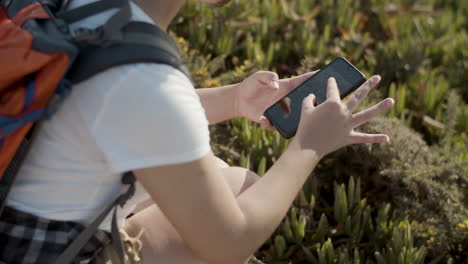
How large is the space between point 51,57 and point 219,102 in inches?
29.0

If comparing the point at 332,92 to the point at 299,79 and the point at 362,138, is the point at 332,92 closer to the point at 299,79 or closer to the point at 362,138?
the point at 362,138

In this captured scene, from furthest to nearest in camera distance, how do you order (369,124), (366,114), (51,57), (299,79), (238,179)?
(369,124) → (299,79) → (238,179) → (366,114) → (51,57)

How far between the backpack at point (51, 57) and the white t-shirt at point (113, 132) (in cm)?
2

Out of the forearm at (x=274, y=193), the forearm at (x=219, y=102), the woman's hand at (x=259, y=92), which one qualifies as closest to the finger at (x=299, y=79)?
the woman's hand at (x=259, y=92)

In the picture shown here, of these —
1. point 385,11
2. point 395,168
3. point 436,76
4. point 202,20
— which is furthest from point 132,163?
point 385,11

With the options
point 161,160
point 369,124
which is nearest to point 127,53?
point 161,160

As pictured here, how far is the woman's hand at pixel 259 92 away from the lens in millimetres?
1708

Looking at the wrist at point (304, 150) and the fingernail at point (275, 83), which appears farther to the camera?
the fingernail at point (275, 83)

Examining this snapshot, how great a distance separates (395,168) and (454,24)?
5.14 feet

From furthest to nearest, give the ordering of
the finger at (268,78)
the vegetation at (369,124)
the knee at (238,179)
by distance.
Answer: the vegetation at (369,124)
the finger at (268,78)
the knee at (238,179)

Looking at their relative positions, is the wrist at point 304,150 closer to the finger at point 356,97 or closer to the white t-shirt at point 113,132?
the finger at point 356,97

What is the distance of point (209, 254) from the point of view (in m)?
1.30

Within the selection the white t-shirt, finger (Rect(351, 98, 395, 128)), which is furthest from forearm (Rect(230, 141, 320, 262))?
the white t-shirt

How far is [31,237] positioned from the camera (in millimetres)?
1272
